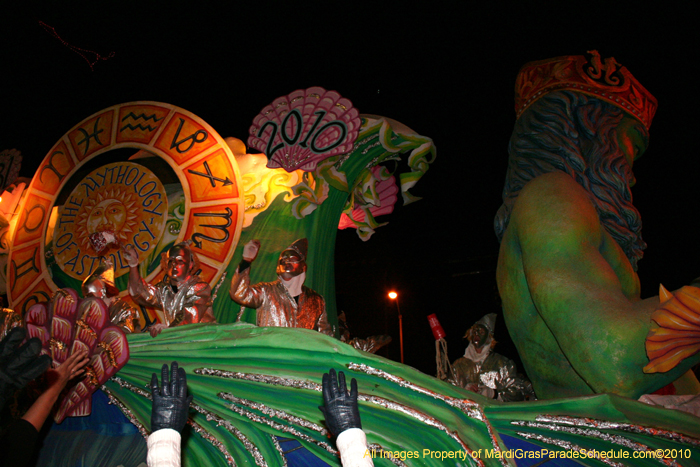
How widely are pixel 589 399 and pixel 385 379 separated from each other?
1.87 feet

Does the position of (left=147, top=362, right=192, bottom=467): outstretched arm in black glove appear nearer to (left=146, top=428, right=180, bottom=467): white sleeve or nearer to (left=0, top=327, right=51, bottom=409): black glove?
(left=146, top=428, right=180, bottom=467): white sleeve

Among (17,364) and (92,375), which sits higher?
(92,375)

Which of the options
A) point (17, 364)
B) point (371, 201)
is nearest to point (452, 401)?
point (17, 364)

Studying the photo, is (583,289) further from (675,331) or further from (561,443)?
(561,443)

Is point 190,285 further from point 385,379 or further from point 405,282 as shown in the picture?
point 405,282

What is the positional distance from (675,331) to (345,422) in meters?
0.91

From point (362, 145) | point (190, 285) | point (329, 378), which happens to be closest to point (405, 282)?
point (362, 145)

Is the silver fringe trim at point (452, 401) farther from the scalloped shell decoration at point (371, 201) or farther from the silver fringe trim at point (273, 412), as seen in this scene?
the scalloped shell decoration at point (371, 201)

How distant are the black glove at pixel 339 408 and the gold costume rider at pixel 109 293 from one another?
2.48 m

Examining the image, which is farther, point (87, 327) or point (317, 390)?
point (87, 327)

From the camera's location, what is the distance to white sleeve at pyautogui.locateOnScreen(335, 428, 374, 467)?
1.24 metres

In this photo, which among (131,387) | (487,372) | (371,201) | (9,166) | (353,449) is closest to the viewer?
(353,449)

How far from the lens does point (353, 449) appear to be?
1.26 metres

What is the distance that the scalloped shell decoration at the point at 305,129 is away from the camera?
448 centimetres
